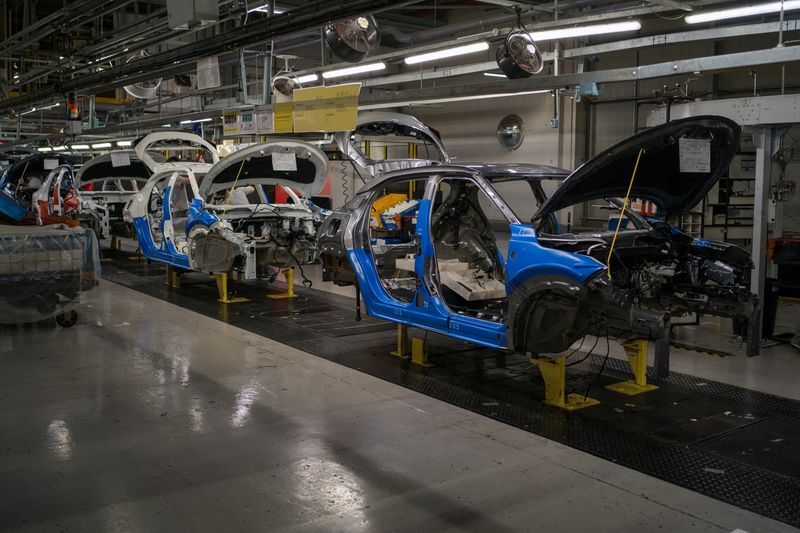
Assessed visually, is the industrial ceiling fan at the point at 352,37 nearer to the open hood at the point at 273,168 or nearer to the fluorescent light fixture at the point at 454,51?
the fluorescent light fixture at the point at 454,51

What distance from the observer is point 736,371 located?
240 inches

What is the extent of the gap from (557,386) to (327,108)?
3732 millimetres

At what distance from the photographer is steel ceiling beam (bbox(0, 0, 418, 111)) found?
5454 millimetres

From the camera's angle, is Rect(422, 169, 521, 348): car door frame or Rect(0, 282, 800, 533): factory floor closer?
Rect(0, 282, 800, 533): factory floor

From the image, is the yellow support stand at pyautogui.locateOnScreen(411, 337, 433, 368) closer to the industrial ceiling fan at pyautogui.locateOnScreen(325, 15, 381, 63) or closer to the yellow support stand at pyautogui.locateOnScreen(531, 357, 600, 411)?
the yellow support stand at pyautogui.locateOnScreen(531, 357, 600, 411)

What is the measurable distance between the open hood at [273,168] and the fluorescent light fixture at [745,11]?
4752 mm

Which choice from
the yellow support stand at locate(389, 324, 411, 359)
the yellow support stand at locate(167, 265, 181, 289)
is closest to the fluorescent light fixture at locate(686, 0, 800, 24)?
the yellow support stand at locate(389, 324, 411, 359)

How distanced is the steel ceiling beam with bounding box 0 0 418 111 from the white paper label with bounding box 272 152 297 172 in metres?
1.46

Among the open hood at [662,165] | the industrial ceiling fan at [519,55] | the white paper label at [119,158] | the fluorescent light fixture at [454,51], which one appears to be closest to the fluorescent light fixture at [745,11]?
the industrial ceiling fan at [519,55]

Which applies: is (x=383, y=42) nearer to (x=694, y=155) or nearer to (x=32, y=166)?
(x=32, y=166)

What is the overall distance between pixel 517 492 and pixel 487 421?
112cm

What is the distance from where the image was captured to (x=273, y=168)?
9180mm

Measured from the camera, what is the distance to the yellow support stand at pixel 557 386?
200 inches

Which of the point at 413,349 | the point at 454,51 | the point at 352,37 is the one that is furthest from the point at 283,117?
the point at 413,349
